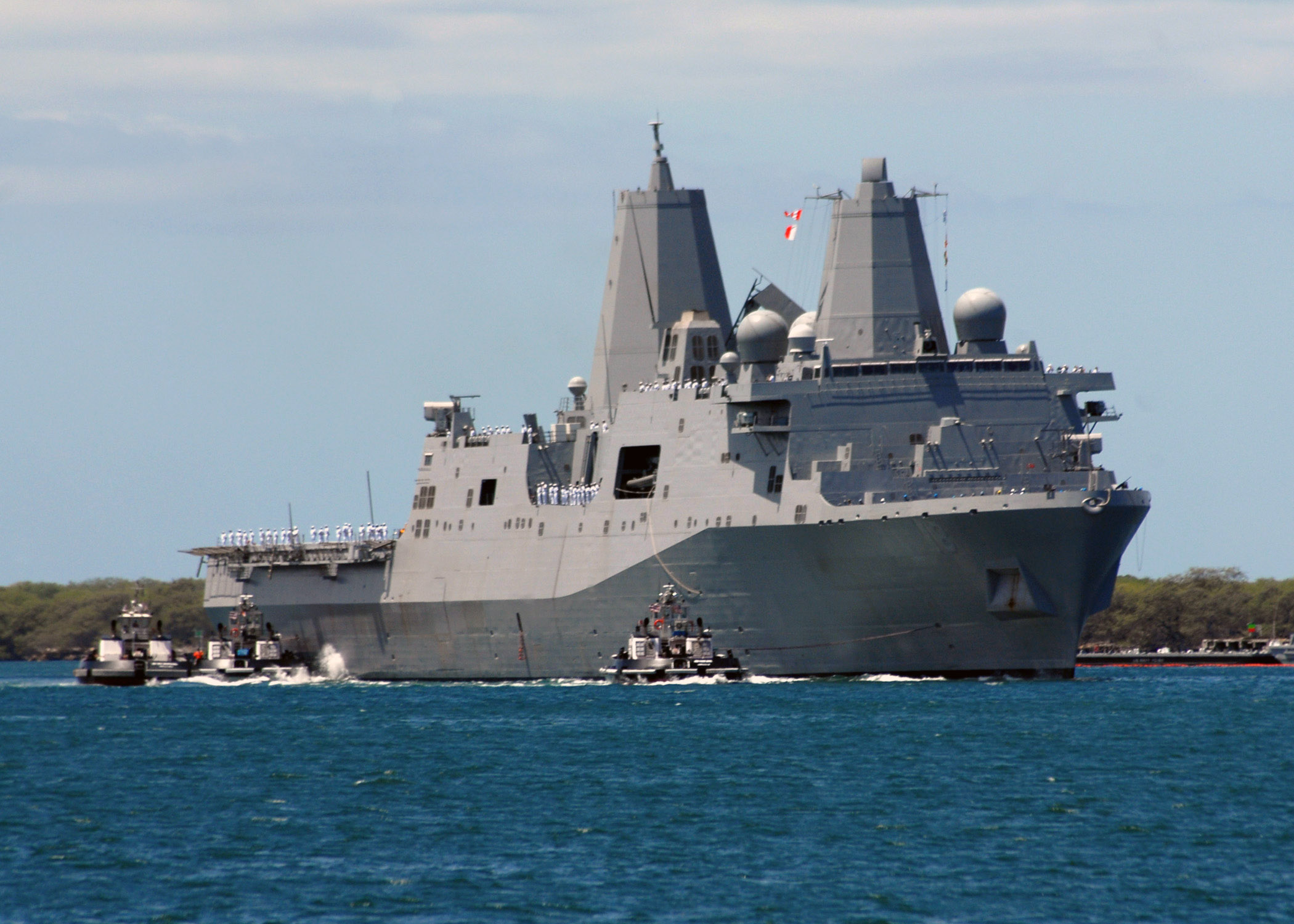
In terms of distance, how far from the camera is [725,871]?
30.4 metres

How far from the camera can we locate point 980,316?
197 feet

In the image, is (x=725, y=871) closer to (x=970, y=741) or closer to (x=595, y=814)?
(x=595, y=814)

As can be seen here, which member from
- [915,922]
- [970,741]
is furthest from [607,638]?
[915,922]

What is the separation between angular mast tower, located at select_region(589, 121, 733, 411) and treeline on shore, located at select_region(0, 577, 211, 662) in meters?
82.7

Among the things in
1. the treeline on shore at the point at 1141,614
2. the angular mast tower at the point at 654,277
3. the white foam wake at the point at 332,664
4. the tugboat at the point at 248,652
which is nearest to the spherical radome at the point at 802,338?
the angular mast tower at the point at 654,277

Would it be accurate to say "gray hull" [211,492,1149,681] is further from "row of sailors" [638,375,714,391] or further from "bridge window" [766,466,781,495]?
"row of sailors" [638,375,714,391]

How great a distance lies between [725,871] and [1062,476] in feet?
98.0

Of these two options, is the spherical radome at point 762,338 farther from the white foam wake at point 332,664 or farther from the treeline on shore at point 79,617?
the treeline on shore at point 79,617

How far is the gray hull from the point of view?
2130 inches

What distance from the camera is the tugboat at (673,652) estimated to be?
2315 inches

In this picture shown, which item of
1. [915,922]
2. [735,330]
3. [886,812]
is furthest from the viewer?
[735,330]

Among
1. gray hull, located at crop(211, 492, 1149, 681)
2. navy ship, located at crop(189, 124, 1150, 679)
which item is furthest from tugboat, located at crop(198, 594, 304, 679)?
gray hull, located at crop(211, 492, 1149, 681)

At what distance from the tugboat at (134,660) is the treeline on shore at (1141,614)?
1273 inches

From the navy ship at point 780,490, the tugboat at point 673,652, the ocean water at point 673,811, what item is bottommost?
the ocean water at point 673,811
